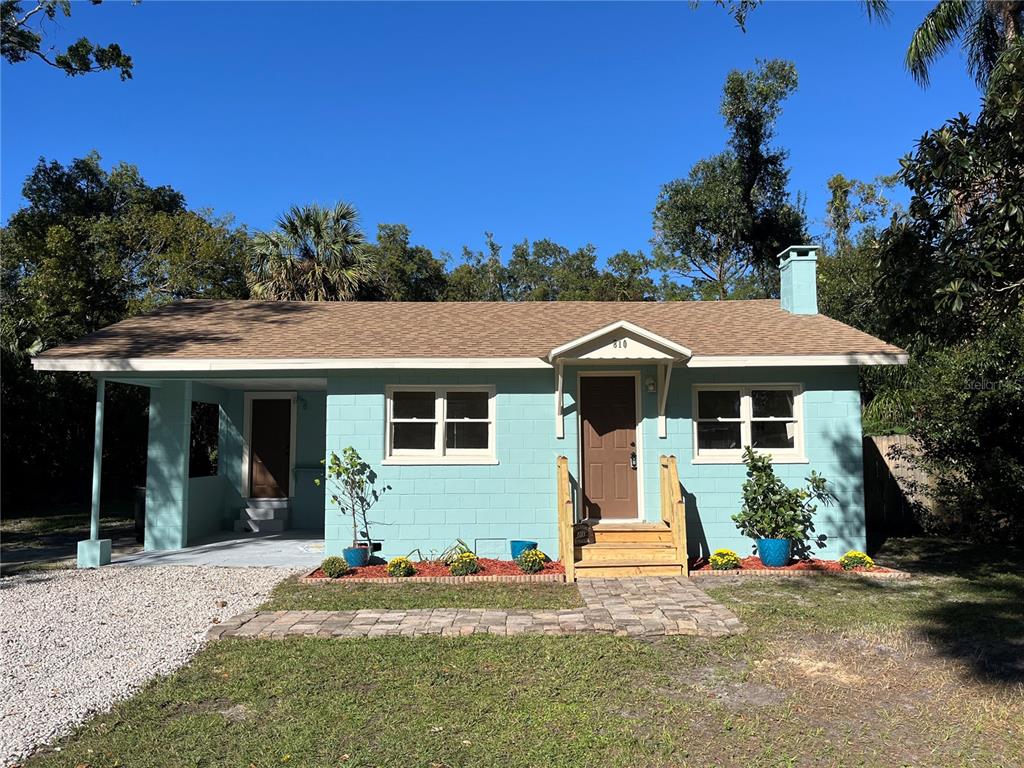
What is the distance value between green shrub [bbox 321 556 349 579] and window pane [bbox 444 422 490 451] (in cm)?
227

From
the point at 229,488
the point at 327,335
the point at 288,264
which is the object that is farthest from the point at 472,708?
the point at 288,264

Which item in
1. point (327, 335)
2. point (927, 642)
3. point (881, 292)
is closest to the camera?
point (927, 642)

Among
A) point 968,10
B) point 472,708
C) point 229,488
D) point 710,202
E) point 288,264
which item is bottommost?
point 472,708

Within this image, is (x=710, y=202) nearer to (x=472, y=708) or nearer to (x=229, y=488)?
(x=229, y=488)

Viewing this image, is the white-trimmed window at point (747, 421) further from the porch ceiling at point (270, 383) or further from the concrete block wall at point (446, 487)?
the porch ceiling at point (270, 383)

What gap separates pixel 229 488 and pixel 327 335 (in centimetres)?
385

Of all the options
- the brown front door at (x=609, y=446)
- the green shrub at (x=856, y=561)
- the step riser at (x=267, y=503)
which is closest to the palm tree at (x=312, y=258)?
the step riser at (x=267, y=503)

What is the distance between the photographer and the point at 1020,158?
6.78 meters

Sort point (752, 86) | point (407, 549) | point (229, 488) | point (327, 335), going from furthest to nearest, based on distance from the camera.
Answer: point (752, 86) → point (229, 488) → point (327, 335) → point (407, 549)

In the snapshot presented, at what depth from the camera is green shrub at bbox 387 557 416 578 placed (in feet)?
30.4

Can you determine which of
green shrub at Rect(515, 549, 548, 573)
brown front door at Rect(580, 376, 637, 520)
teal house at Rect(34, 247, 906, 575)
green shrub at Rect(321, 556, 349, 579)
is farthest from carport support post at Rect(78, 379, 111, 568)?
brown front door at Rect(580, 376, 637, 520)

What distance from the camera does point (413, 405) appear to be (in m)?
10.6

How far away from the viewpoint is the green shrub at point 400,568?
365 inches

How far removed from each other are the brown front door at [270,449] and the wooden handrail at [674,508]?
22.3 ft
